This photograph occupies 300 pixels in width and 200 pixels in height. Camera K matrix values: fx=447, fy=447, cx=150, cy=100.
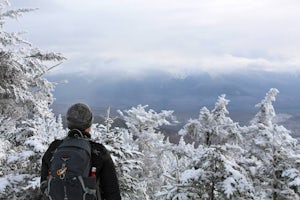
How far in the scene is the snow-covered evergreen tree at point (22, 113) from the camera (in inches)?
331

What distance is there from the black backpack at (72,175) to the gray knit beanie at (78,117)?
0.20 metres

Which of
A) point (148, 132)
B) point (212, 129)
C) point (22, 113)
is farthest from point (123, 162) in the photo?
point (148, 132)

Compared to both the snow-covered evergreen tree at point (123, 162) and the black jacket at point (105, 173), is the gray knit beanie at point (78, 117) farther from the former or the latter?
the snow-covered evergreen tree at point (123, 162)

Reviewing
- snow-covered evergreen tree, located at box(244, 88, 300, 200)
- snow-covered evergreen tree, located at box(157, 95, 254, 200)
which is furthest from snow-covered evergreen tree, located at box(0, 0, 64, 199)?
snow-covered evergreen tree, located at box(244, 88, 300, 200)

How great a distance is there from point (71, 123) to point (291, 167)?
813cm

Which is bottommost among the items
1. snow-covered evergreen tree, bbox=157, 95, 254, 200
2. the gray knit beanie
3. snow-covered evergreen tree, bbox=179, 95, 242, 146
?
snow-covered evergreen tree, bbox=157, 95, 254, 200

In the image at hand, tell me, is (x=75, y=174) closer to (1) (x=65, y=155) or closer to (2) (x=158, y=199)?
(1) (x=65, y=155)

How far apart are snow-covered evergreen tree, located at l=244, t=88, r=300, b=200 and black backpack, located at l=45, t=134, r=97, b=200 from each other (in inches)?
278

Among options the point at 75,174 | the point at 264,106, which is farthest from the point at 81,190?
the point at 264,106

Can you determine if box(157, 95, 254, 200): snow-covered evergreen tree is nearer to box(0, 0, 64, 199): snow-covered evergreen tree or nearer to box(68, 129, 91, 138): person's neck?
box(0, 0, 64, 199): snow-covered evergreen tree

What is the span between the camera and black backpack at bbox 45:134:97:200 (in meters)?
4.19

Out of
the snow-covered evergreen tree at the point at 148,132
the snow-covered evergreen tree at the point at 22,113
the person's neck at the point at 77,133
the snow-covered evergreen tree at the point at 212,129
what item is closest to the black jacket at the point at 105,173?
the person's neck at the point at 77,133

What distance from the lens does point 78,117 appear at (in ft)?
14.6

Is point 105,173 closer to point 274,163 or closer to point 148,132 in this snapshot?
point 274,163
